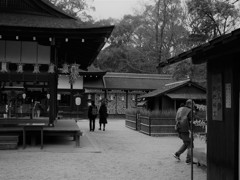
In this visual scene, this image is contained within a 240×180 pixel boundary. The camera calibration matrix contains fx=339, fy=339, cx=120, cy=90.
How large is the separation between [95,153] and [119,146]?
2.37m

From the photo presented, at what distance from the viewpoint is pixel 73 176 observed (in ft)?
26.9

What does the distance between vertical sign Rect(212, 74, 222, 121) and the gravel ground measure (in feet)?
7.44

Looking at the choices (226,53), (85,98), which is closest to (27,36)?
(226,53)

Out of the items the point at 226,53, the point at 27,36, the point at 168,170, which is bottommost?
the point at 168,170

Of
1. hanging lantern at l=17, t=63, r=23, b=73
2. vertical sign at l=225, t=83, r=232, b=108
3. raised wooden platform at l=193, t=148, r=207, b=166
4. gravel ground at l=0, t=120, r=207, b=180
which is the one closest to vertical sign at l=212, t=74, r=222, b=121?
vertical sign at l=225, t=83, r=232, b=108

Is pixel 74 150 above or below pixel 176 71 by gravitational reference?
below

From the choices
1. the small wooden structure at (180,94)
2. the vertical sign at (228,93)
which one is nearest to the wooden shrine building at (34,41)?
the vertical sign at (228,93)

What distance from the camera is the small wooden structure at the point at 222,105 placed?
5.87 m

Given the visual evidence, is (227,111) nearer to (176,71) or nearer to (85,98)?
(176,71)

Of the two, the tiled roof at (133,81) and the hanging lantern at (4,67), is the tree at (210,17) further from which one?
the tiled roof at (133,81)

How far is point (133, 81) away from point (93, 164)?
1213 inches

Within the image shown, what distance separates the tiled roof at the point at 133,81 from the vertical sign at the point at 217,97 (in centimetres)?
3087

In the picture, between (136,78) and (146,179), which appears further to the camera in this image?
(136,78)

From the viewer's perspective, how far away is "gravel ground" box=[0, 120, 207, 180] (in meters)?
8.31
